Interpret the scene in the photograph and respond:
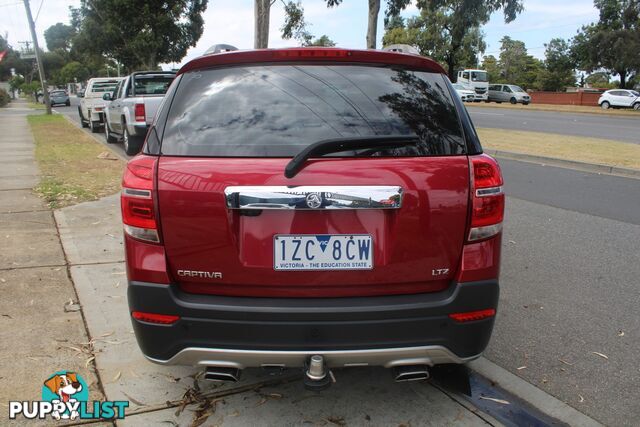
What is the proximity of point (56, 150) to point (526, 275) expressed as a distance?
1202 centimetres

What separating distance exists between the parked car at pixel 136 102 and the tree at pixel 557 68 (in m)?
66.0

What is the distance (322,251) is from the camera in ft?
7.52

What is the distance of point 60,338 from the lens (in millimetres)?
3477

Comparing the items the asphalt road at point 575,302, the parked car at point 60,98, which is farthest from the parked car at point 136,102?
the parked car at point 60,98

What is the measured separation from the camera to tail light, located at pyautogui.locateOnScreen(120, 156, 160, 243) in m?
2.35

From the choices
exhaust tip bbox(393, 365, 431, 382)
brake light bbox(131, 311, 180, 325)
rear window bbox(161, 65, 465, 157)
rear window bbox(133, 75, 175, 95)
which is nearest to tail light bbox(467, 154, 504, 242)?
rear window bbox(161, 65, 465, 157)

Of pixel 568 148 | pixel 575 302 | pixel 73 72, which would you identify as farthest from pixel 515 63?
pixel 575 302

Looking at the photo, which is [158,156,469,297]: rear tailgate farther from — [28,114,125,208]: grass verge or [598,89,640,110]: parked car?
[598,89,640,110]: parked car

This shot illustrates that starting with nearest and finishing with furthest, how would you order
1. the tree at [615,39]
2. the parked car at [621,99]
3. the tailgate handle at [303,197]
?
the tailgate handle at [303,197] < the parked car at [621,99] < the tree at [615,39]

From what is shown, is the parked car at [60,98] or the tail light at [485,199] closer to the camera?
the tail light at [485,199]

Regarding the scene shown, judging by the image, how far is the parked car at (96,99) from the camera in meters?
17.3

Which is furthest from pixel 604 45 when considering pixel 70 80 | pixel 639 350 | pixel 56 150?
pixel 70 80

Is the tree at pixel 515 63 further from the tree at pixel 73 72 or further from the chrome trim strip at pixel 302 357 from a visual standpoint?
the chrome trim strip at pixel 302 357

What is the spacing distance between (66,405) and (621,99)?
138ft
